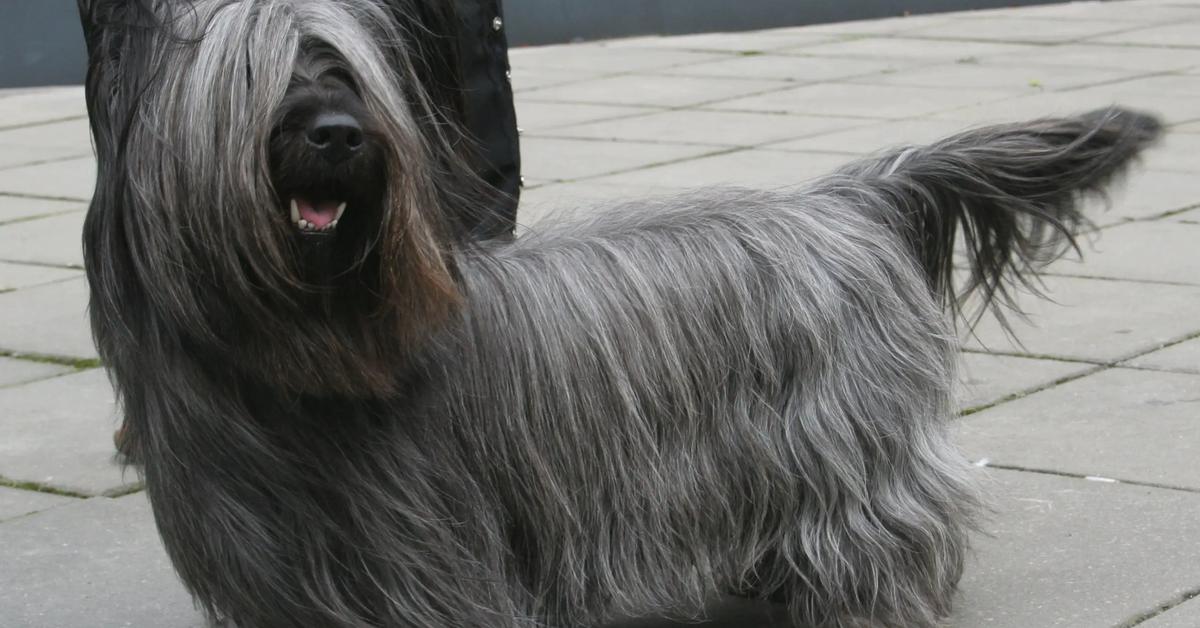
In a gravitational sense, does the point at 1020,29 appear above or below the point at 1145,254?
below

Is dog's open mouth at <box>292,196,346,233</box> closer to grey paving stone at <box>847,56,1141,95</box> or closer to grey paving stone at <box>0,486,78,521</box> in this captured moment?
grey paving stone at <box>0,486,78,521</box>

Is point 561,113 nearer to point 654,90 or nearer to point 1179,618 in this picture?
point 654,90

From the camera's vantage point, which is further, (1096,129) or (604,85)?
(604,85)

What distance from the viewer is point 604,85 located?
13070 mm

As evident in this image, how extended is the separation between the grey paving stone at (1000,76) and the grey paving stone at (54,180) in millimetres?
5402

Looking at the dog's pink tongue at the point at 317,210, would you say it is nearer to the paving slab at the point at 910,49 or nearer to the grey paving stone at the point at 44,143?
the grey paving stone at the point at 44,143

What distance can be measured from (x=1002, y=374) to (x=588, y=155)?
4.37m

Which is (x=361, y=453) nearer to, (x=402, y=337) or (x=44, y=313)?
(x=402, y=337)

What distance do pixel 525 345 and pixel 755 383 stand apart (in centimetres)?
56

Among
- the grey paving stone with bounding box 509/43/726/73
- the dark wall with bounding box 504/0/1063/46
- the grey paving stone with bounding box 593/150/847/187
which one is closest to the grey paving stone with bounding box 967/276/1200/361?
the grey paving stone with bounding box 593/150/847/187

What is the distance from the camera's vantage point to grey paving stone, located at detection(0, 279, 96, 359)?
693 cm

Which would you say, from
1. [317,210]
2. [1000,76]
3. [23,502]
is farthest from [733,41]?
[317,210]

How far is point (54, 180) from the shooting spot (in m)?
10.1

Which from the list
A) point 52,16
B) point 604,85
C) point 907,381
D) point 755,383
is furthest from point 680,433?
point 52,16
